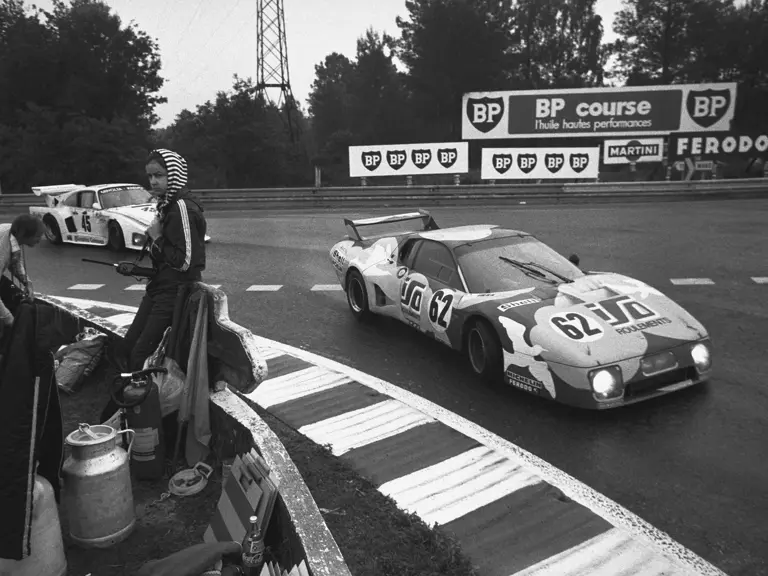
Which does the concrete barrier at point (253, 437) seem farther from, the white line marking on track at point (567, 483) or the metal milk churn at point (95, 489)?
the white line marking on track at point (567, 483)

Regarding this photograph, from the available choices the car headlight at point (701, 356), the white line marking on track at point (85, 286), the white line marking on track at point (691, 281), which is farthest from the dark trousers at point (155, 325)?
the white line marking on track at point (691, 281)

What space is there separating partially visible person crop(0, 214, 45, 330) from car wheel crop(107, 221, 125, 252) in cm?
897

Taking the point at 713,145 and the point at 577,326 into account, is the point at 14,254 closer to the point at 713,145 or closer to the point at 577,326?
the point at 577,326

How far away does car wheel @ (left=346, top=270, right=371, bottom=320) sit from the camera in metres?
7.74

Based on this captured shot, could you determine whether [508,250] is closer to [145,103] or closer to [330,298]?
[330,298]

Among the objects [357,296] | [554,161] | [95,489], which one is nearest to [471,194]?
[554,161]

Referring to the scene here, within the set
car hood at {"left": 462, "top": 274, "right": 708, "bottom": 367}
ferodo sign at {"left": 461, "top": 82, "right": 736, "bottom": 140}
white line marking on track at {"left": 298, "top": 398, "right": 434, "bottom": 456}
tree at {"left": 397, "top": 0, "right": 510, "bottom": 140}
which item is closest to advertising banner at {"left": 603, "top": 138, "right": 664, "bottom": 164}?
ferodo sign at {"left": 461, "top": 82, "right": 736, "bottom": 140}

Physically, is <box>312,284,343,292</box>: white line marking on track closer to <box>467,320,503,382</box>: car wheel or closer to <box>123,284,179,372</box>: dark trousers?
<box>467,320,503,382</box>: car wheel

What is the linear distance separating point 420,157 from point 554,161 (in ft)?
18.5

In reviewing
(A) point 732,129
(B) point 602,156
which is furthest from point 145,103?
(A) point 732,129

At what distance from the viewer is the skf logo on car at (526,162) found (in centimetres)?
2536

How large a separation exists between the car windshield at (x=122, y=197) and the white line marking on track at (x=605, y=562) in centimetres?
1215

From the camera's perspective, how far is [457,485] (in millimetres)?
4117

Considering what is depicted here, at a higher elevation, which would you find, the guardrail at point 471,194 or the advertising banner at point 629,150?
the advertising banner at point 629,150
